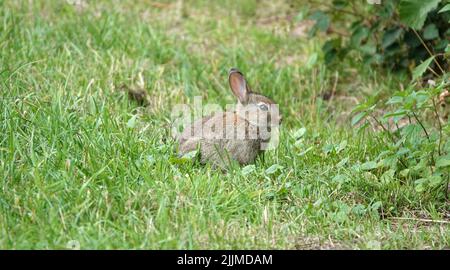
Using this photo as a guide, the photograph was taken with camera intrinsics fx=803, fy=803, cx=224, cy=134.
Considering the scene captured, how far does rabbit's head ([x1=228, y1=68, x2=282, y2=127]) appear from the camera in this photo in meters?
6.01

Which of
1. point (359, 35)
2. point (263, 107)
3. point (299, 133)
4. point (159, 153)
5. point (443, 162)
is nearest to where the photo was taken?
point (443, 162)

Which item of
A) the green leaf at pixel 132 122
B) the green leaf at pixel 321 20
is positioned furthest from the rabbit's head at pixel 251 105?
the green leaf at pixel 321 20

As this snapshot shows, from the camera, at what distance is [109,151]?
17.2ft

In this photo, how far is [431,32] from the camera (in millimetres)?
6926

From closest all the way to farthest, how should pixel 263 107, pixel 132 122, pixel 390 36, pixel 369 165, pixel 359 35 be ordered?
pixel 369 165, pixel 132 122, pixel 263 107, pixel 390 36, pixel 359 35

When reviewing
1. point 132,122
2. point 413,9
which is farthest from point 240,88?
point 413,9

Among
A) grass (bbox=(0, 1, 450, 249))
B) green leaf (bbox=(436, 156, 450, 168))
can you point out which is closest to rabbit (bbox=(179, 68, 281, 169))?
grass (bbox=(0, 1, 450, 249))

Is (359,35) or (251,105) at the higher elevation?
(359,35)

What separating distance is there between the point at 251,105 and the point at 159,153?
3.01 ft

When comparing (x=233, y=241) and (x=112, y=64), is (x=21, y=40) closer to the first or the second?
A: (x=112, y=64)

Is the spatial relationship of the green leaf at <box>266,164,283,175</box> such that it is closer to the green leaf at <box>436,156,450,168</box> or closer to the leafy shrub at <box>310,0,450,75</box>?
the green leaf at <box>436,156,450,168</box>

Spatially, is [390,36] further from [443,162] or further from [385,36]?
[443,162]

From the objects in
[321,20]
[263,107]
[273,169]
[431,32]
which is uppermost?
[321,20]

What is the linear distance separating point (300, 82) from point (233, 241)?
11.0ft
